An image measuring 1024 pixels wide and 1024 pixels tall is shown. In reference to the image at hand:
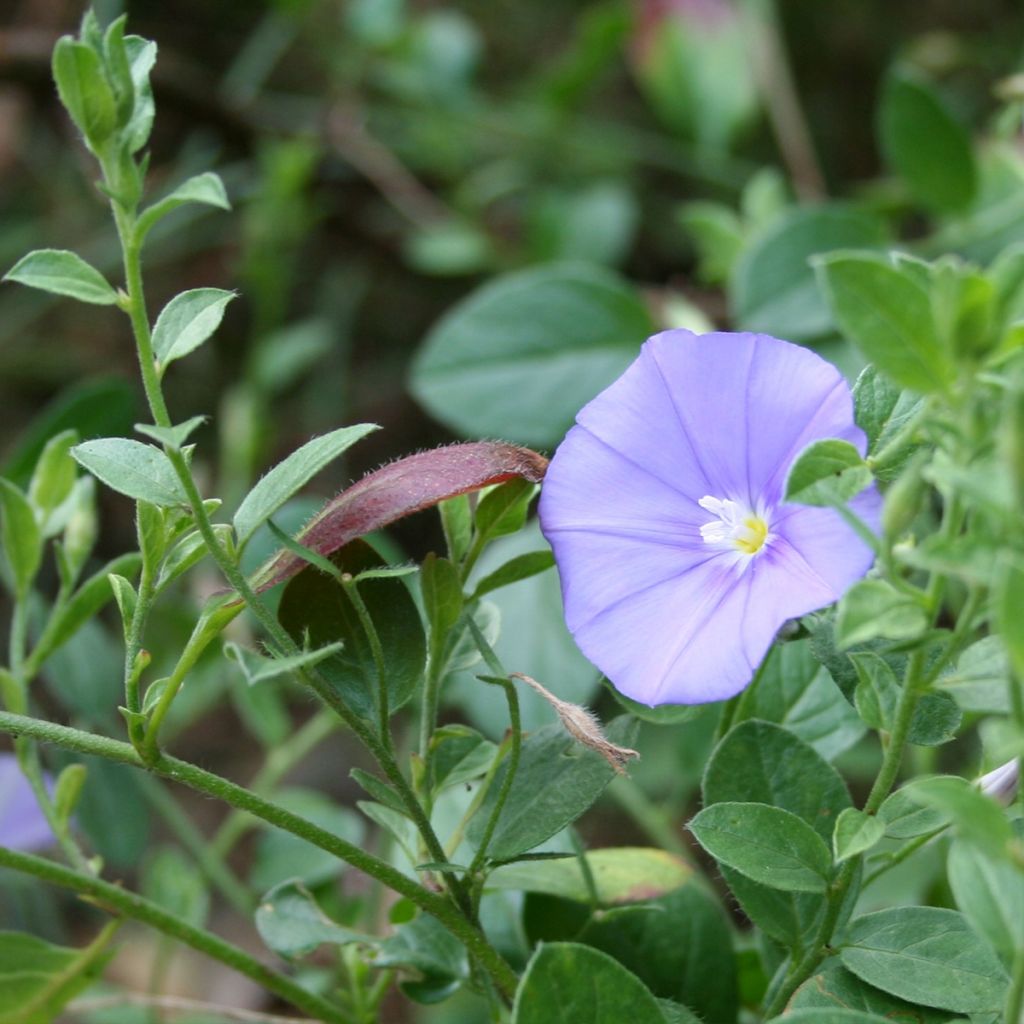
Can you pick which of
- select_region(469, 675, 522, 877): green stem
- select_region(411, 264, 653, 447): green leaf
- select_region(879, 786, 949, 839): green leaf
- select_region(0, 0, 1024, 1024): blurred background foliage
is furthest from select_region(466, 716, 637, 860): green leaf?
select_region(411, 264, 653, 447): green leaf

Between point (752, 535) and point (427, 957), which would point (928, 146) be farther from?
point (427, 957)

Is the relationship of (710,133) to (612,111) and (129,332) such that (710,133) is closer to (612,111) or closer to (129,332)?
(612,111)

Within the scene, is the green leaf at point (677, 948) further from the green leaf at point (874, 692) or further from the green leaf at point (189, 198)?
the green leaf at point (189, 198)

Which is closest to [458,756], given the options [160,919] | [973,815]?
[160,919]

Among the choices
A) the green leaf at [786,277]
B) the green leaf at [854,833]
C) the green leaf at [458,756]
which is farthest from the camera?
the green leaf at [786,277]

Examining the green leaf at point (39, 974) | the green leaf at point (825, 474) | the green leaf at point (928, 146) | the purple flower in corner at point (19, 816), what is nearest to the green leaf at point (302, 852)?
the purple flower in corner at point (19, 816)

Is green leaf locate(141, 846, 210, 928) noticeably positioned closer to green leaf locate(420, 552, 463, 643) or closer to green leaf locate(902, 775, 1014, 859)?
green leaf locate(420, 552, 463, 643)
